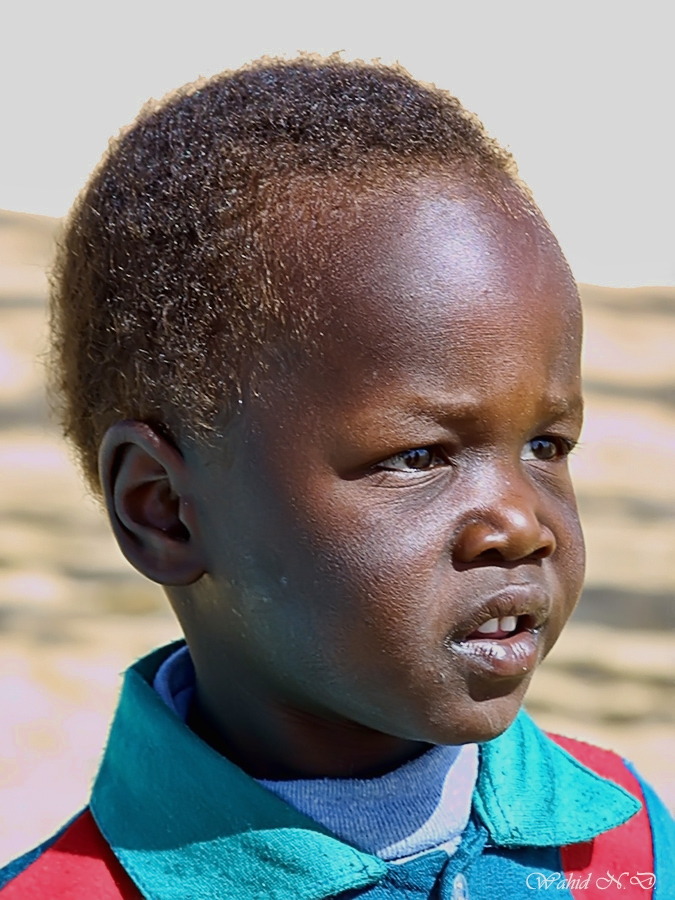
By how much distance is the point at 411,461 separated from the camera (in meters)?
1.15

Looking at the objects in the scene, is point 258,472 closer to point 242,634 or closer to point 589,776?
point 242,634

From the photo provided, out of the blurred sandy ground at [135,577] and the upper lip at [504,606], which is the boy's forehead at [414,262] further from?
the blurred sandy ground at [135,577]

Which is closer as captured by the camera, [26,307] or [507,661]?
[507,661]

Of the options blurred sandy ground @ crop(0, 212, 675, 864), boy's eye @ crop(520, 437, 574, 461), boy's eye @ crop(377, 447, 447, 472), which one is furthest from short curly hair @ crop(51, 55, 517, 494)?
blurred sandy ground @ crop(0, 212, 675, 864)

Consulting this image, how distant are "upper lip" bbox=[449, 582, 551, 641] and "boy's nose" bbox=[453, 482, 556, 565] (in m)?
0.03

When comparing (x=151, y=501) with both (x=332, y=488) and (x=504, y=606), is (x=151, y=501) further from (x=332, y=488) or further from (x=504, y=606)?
(x=504, y=606)

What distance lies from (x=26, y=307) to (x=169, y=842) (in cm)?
132

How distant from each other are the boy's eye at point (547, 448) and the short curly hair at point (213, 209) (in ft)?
0.82

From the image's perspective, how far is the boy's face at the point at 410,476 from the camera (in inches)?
44.2

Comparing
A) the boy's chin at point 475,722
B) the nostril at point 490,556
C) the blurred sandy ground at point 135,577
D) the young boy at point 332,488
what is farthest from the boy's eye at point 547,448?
the blurred sandy ground at point 135,577

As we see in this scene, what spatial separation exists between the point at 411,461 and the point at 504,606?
15cm

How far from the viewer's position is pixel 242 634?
1231 millimetres

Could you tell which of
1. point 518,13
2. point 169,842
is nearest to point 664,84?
point 518,13

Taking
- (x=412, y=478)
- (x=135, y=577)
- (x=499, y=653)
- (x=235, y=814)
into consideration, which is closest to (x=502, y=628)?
(x=499, y=653)
